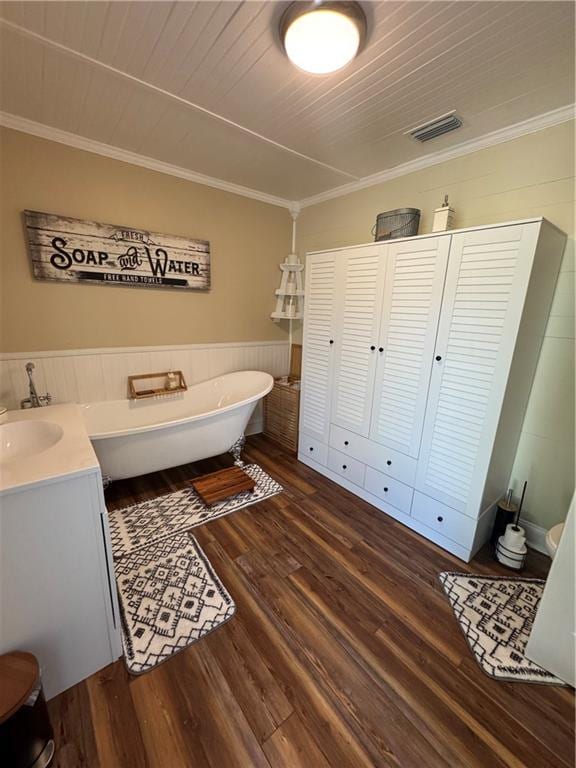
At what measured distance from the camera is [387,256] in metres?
2.03

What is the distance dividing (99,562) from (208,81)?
7.20 ft

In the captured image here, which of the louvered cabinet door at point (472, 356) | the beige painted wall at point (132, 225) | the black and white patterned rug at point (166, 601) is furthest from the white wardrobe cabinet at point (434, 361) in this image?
the black and white patterned rug at point (166, 601)

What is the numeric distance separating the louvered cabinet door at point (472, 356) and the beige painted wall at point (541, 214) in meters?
0.47

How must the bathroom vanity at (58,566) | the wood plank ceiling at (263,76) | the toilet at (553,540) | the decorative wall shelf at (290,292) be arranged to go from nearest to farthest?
the bathroom vanity at (58,566)
the wood plank ceiling at (263,76)
the toilet at (553,540)
the decorative wall shelf at (290,292)

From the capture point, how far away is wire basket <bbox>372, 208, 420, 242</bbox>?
205cm

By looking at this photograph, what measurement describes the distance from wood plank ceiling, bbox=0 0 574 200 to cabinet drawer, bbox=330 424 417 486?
200cm

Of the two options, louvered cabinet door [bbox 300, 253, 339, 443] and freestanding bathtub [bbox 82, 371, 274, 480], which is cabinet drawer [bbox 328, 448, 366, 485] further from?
freestanding bathtub [bbox 82, 371, 274, 480]

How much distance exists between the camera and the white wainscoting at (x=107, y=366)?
2.18 meters

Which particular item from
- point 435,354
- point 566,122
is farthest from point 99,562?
point 566,122

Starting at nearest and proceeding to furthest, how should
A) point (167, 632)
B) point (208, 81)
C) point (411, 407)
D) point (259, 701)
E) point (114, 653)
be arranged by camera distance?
point (259, 701) < point (114, 653) < point (167, 632) < point (208, 81) < point (411, 407)

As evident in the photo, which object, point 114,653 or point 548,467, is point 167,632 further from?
point 548,467

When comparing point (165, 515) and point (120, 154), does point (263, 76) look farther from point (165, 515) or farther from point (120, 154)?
point (165, 515)

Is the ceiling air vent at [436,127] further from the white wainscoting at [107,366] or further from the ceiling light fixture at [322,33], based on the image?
the white wainscoting at [107,366]

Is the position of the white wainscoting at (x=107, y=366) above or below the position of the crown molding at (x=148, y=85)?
below
